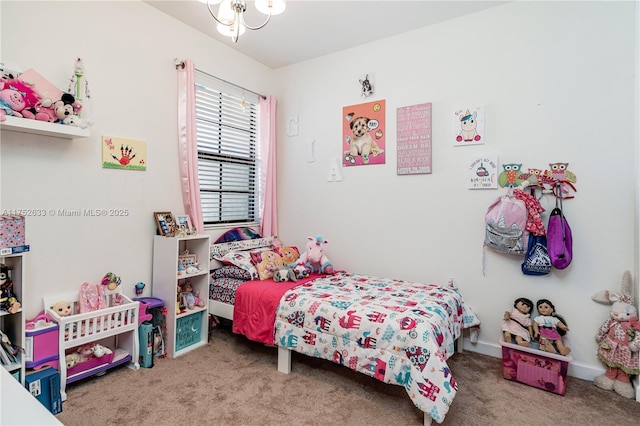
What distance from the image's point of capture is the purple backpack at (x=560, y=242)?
2246 mm

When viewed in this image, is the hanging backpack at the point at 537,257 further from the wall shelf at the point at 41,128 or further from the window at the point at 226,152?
the wall shelf at the point at 41,128

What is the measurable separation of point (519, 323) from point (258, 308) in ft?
6.01

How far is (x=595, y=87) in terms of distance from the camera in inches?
88.4

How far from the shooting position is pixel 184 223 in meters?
2.80

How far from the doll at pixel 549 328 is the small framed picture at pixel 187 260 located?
2.55 metres

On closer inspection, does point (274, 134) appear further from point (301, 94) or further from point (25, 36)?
point (25, 36)

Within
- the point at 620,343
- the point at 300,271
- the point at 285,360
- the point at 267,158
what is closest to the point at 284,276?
the point at 300,271

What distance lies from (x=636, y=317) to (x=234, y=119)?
3.45 meters

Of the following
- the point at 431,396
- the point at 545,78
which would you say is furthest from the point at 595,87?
the point at 431,396

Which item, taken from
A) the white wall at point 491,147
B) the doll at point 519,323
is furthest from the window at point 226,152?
the doll at point 519,323

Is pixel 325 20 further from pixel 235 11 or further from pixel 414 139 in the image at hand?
pixel 235 11

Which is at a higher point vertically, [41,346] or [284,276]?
[284,276]

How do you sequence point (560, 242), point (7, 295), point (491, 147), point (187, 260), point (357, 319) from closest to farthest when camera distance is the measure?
point (7, 295)
point (357, 319)
point (560, 242)
point (491, 147)
point (187, 260)

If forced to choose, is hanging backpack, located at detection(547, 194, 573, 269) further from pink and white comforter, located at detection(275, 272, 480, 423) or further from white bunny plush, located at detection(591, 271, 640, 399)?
pink and white comforter, located at detection(275, 272, 480, 423)
